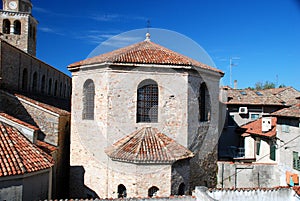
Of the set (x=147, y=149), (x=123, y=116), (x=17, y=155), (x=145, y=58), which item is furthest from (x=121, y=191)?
(x=145, y=58)

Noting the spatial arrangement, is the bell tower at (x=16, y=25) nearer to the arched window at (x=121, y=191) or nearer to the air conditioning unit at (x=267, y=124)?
the arched window at (x=121, y=191)

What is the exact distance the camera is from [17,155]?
9297mm

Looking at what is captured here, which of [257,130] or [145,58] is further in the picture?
[257,130]

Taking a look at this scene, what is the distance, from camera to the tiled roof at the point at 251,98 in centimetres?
2534

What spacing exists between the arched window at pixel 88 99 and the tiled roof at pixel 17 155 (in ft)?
12.8

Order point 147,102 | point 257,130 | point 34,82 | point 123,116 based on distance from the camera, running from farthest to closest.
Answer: point 257,130
point 34,82
point 147,102
point 123,116

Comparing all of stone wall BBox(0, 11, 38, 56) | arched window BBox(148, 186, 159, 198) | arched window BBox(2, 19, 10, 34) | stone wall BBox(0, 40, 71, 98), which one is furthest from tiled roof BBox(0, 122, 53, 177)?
arched window BBox(2, 19, 10, 34)

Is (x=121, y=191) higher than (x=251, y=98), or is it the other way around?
(x=251, y=98)

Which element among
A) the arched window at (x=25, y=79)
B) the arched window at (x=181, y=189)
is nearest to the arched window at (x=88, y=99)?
the arched window at (x=181, y=189)

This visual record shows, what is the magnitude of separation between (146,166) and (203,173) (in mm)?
4873

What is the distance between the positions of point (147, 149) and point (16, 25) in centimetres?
2337

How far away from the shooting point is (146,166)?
1123cm

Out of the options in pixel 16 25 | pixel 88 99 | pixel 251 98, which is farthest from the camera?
pixel 16 25

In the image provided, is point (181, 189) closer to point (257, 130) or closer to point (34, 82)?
point (257, 130)
